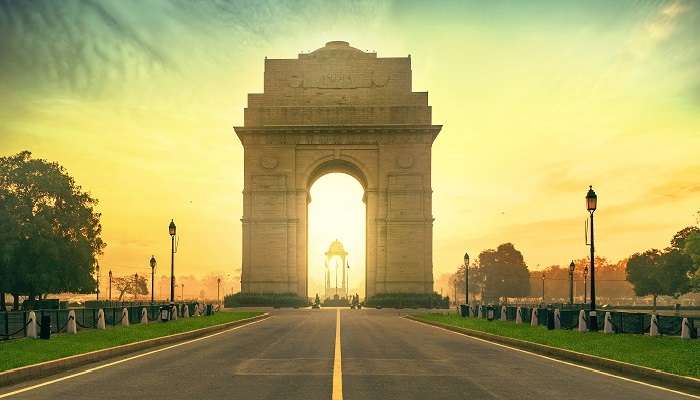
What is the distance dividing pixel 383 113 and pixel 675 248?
60.4m

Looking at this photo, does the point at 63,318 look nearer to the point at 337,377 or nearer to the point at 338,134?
the point at 337,377

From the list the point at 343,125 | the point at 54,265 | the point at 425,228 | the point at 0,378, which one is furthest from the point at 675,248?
the point at 0,378

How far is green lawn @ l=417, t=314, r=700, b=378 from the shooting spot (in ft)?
58.7

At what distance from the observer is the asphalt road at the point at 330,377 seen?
13.8 m

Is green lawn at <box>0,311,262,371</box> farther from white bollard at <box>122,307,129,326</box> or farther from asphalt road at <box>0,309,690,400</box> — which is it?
white bollard at <box>122,307,129,326</box>

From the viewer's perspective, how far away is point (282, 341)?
90.3 ft

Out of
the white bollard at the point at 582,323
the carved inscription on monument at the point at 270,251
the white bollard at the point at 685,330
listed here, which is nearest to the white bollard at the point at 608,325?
the white bollard at the point at 582,323

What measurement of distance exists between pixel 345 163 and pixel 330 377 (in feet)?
212

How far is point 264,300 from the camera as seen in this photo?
235ft

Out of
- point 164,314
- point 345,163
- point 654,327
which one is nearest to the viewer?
point 654,327

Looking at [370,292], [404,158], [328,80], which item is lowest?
[370,292]

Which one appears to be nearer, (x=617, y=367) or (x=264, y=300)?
(x=617, y=367)

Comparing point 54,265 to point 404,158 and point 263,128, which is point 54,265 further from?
point 404,158

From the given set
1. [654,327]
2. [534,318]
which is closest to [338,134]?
[534,318]
